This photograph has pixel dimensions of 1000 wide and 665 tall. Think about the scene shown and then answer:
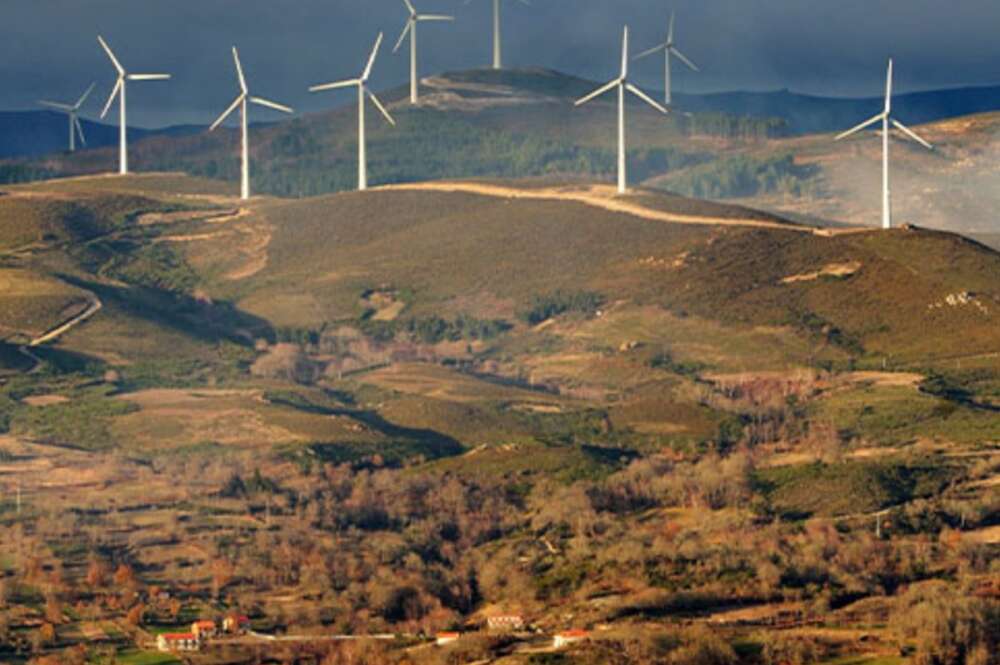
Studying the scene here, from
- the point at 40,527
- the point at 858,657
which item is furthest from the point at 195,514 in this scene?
the point at 858,657

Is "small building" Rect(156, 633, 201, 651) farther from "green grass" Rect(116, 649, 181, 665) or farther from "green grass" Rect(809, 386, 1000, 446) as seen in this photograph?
"green grass" Rect(809, 386, 1000, 446)

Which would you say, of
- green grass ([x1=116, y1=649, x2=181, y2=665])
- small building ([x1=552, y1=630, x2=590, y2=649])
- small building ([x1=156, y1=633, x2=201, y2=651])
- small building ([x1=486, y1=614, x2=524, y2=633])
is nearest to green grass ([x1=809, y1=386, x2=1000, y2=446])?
small building ([x1=486, y1=614, x2=524, y2=633])

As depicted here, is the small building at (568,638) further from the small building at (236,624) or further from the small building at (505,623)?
the small building at (236,624)

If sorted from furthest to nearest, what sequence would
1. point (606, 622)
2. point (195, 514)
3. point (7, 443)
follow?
point (7, 443) → point (195, 514) → point (606, 622)

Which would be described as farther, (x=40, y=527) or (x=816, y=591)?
(x=40, y=527)

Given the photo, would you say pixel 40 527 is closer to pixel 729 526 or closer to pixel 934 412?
pixel 729 526

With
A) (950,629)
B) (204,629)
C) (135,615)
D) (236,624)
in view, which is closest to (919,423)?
(950,629)
